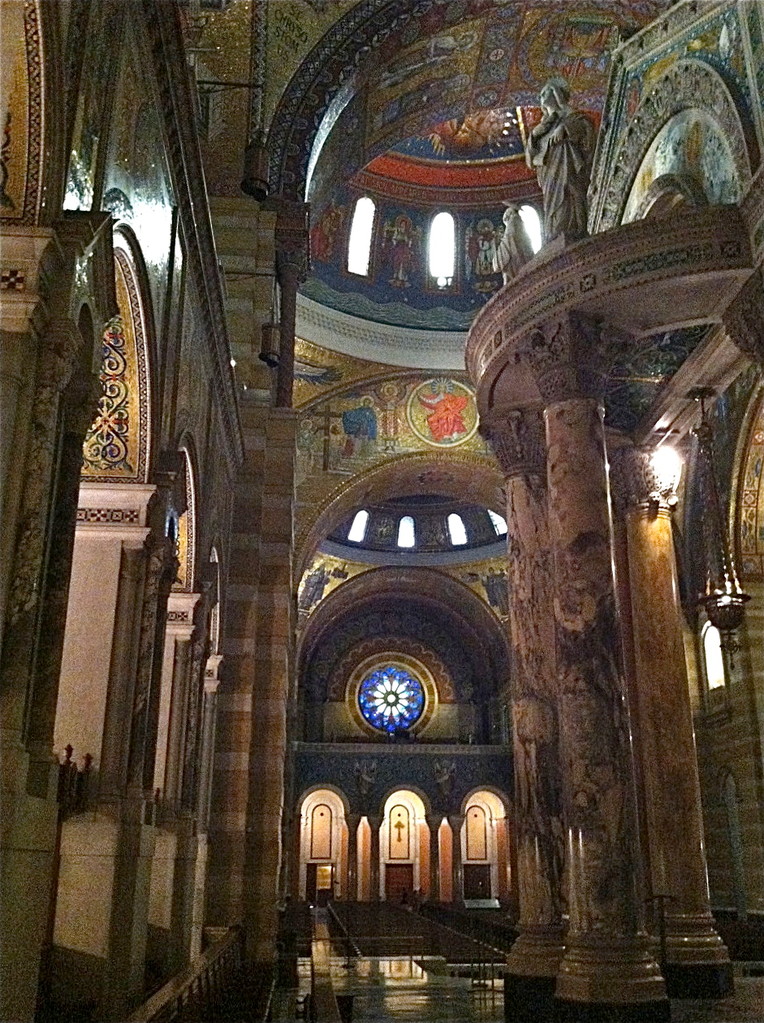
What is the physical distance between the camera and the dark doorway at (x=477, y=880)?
103 feet

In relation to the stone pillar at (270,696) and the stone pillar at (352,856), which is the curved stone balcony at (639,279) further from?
the stone pillar at (352,856)

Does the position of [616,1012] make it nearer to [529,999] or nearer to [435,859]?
[529,999]

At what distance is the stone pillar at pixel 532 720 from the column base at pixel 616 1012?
1295 mm

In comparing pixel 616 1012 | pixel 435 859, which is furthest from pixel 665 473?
pixel 435 859

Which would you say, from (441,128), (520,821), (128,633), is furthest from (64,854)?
(441,128)

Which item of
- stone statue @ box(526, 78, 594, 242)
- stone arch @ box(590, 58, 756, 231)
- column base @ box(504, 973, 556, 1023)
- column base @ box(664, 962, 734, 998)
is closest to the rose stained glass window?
stone arch @ box(590, 58, 756, 231)

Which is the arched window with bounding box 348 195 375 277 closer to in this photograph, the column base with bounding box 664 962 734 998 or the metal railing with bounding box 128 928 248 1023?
the metal railing with bounding box 128 928 248 1023

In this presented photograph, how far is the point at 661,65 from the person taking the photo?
10.6 meters

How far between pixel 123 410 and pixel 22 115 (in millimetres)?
2840

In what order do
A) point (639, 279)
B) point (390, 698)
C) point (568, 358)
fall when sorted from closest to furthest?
point (639, 279) → point (568, 358) → point (390, 698)

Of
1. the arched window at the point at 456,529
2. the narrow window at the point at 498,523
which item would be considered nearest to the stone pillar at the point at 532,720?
the narrow window at the point at 498,523

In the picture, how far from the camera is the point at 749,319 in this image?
8.56 m

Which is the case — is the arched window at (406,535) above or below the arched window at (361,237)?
below

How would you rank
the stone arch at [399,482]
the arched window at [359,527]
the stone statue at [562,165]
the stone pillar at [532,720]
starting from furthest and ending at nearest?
the arched window at [359,527] → the stone arch at [399,482] → the stone statue at [562,165] → the stone pillar at [532,720]
